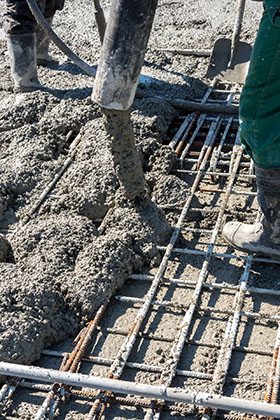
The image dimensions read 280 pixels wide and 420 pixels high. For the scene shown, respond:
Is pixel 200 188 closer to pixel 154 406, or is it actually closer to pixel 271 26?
pixel 271 26

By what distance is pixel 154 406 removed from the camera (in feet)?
6.84

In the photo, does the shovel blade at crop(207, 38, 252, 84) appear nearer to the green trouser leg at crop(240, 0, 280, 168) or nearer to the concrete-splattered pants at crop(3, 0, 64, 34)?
the concrete-splattered pants at crop(3, 0, 64, 34)

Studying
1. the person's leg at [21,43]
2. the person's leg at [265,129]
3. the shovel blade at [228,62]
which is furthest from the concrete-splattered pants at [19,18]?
the person's leg at [265,129]

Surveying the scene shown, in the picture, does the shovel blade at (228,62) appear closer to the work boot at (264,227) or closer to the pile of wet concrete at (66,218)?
the pile of wet concrete at (66,218)

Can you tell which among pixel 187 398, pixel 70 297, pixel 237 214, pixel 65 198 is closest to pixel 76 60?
pixel 65 198

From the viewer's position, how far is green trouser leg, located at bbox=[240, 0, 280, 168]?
7.37ft

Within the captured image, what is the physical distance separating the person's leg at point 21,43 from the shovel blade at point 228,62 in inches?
42.1

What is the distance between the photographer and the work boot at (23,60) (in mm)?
3910

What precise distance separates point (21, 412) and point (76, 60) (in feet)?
7.60

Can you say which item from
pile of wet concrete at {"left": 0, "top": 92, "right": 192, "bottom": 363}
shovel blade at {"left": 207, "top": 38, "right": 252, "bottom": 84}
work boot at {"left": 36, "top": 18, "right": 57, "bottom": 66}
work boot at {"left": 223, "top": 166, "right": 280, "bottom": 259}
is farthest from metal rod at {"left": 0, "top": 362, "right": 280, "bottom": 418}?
work boot at {"left": 36, "top": 18, "right": 57, "bottom": 66}

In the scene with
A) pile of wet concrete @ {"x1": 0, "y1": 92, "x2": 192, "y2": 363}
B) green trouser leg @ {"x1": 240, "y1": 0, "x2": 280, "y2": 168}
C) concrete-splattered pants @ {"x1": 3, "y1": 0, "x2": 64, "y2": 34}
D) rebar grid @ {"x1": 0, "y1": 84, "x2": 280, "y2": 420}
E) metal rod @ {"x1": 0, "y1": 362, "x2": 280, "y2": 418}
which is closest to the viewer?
metal rod @ {"x1": 0, "y1": 362, "x2": 280, "y2": 418}

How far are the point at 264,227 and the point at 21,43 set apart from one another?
207 centimetres

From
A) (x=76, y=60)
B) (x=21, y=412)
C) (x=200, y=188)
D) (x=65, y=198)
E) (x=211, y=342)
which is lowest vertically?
(x=21, y=412)

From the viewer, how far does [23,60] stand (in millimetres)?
3938
